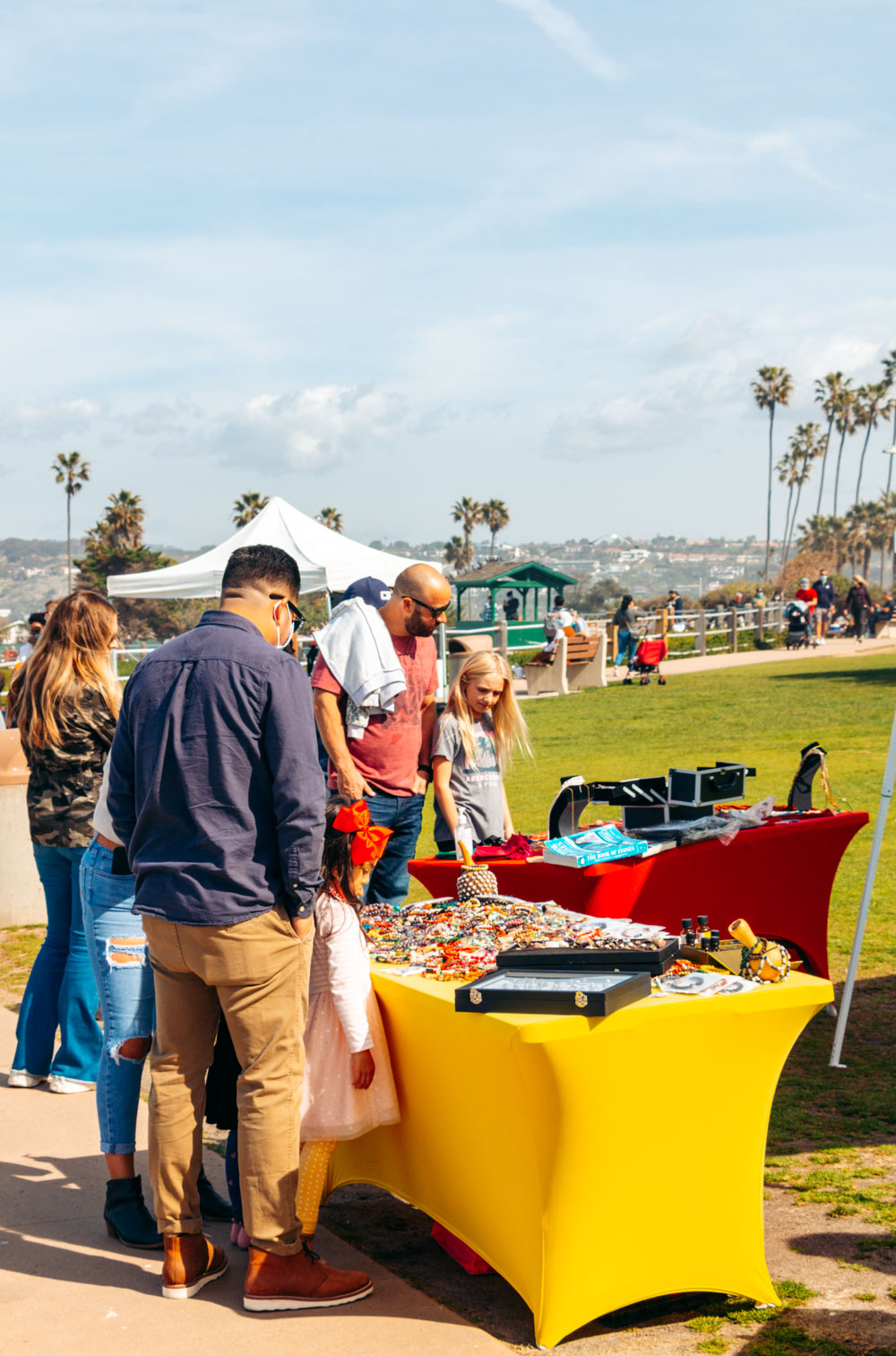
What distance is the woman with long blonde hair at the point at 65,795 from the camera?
4.70 metres

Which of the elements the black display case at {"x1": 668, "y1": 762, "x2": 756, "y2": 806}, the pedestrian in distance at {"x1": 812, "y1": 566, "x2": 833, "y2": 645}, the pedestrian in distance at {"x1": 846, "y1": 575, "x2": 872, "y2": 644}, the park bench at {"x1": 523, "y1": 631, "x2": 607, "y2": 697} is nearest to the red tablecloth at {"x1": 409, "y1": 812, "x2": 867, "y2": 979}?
the black display case at {"x1": 668, "y1": 762, "x2": 756, "y2": 806}

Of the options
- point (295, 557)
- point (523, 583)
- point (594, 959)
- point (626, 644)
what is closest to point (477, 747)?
point (594, 959)

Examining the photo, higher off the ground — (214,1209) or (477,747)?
(477,747)

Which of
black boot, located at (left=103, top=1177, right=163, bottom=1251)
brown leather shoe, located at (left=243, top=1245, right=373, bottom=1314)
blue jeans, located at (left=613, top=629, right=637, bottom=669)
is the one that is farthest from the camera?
blue jeans, located at (left=613, top=629, right=637, bottom=669)

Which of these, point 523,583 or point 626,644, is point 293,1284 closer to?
point 626,644

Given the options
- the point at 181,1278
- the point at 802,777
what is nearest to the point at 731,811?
the point at 802,777

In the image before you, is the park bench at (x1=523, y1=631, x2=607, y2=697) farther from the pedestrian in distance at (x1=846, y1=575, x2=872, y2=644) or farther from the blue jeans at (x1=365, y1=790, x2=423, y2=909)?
the blue jeans at (x1=365, y1=790, x2=423, y2=909)

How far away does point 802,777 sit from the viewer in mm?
5945

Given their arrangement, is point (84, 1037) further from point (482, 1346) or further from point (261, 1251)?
point (482, 1346)

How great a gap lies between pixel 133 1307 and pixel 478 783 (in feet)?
9.02

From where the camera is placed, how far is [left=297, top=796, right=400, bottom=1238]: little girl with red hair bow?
11.5 feet

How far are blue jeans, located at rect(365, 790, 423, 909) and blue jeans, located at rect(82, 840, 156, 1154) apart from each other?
149 centimetres

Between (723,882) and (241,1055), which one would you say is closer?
(241,1055)

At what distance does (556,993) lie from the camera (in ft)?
9.80
